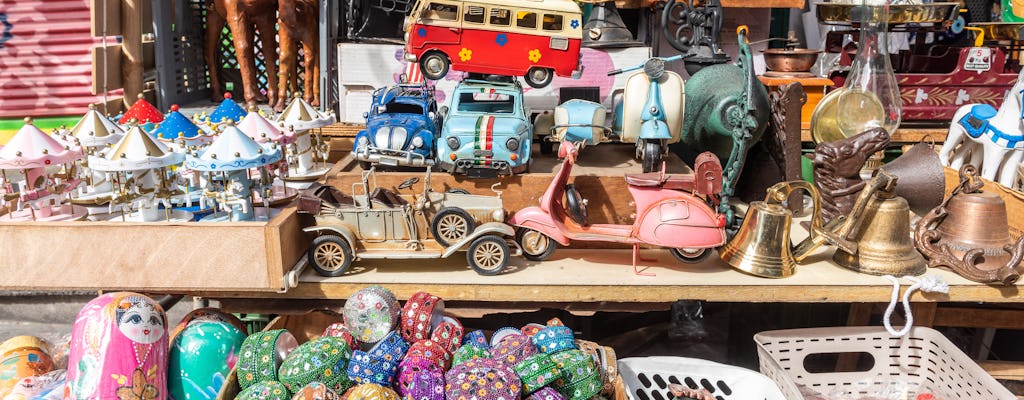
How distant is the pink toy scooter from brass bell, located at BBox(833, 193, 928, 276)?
1.39ft

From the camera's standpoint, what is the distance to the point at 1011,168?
2.38 metres

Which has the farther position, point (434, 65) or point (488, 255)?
point (434, 65)

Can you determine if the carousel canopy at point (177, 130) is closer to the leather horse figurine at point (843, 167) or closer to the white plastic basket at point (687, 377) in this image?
the white plastic basket at point (687, 377)

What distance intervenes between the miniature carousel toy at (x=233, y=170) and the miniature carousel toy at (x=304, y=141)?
0.33 metres

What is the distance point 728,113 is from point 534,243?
2.62ft

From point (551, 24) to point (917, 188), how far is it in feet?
4.38

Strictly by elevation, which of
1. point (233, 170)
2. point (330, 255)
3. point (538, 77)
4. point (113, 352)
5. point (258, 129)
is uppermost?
point (538, 77)

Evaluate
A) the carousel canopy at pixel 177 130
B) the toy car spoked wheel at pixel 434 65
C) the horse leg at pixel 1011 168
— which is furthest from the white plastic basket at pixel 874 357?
the carousel canopy at pixel 177 130

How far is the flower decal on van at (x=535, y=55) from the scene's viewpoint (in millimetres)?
2506

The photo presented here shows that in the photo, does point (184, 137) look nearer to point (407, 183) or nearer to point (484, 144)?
point (407, 183)

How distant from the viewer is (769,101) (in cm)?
243

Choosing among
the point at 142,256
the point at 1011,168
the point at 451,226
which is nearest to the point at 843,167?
the point at 1011,168

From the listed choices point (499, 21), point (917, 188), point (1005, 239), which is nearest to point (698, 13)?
point (499, 21)

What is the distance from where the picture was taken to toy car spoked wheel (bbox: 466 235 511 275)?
6.45 feet
